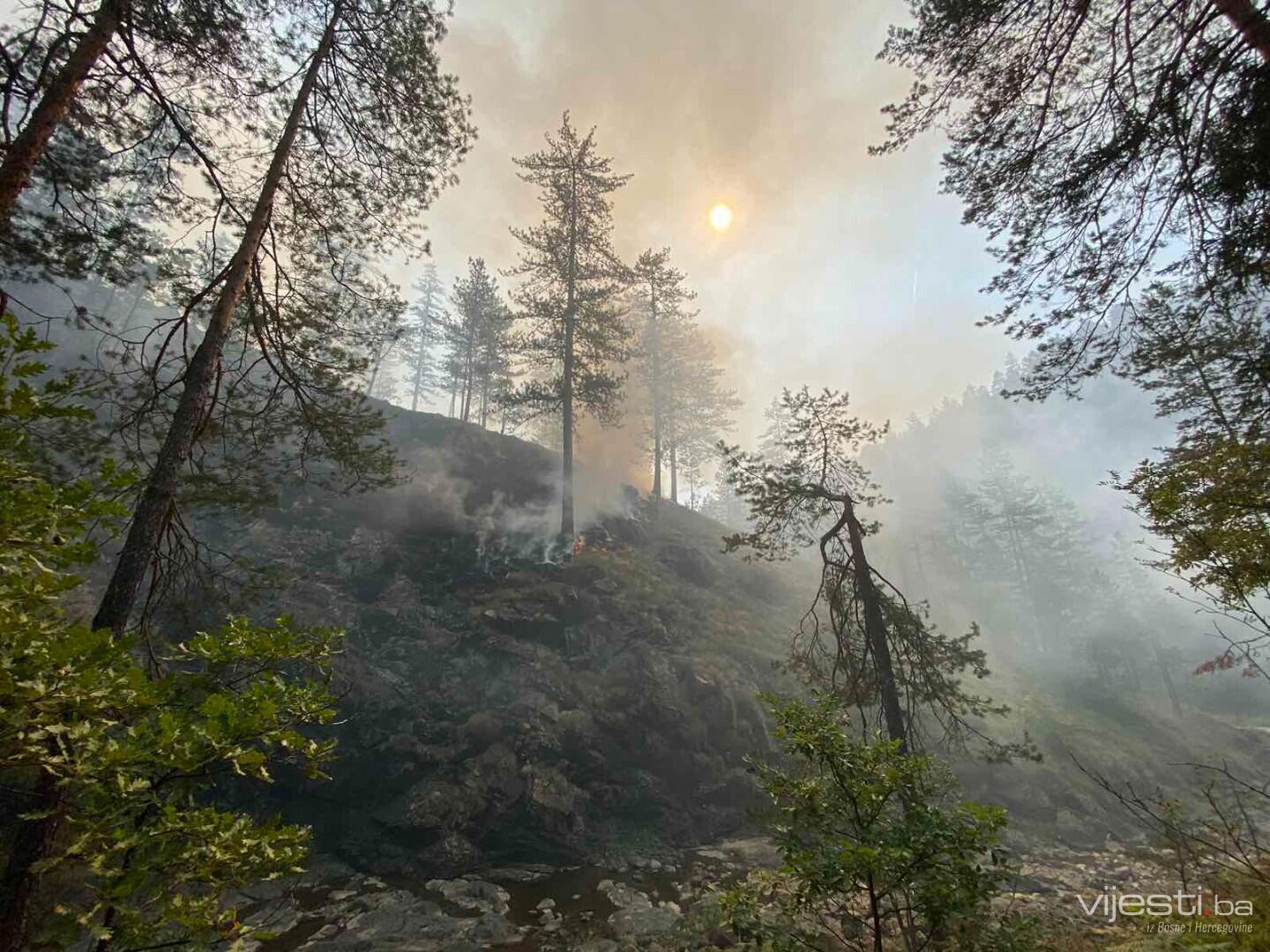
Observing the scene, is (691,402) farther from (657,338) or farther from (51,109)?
(51,109)

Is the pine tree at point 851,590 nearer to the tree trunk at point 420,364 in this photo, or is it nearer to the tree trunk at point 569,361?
the tree trunk at point 569,361

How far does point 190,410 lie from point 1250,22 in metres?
12.2

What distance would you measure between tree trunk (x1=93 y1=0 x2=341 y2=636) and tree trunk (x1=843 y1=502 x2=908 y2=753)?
9515mm

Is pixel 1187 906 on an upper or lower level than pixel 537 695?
lower

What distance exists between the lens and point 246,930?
2.37 m

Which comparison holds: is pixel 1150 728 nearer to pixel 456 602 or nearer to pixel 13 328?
pixel 456 602

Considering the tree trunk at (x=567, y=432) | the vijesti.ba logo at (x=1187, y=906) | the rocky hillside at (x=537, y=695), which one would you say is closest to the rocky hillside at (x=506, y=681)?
the rocky hillside at (x=537, y=695)

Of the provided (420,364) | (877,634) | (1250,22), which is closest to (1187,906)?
(877,634)

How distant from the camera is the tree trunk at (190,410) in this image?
515 cm

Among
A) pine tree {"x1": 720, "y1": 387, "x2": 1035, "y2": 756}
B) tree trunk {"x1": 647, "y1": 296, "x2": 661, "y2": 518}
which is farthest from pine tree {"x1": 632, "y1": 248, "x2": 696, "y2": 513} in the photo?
pine tree {"x1": 720, "y1": 387, "x2": 1035, "y2": 756}

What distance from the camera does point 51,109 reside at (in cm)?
516

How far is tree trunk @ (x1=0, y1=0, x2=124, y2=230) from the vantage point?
4.85 m

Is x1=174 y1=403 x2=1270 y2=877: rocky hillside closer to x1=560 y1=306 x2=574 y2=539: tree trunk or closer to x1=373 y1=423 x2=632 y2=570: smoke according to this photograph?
x1=373 y1=423 x2=632 y2=570: smoke

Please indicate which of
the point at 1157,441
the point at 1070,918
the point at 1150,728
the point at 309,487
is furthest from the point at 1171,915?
the point at 1157,441
